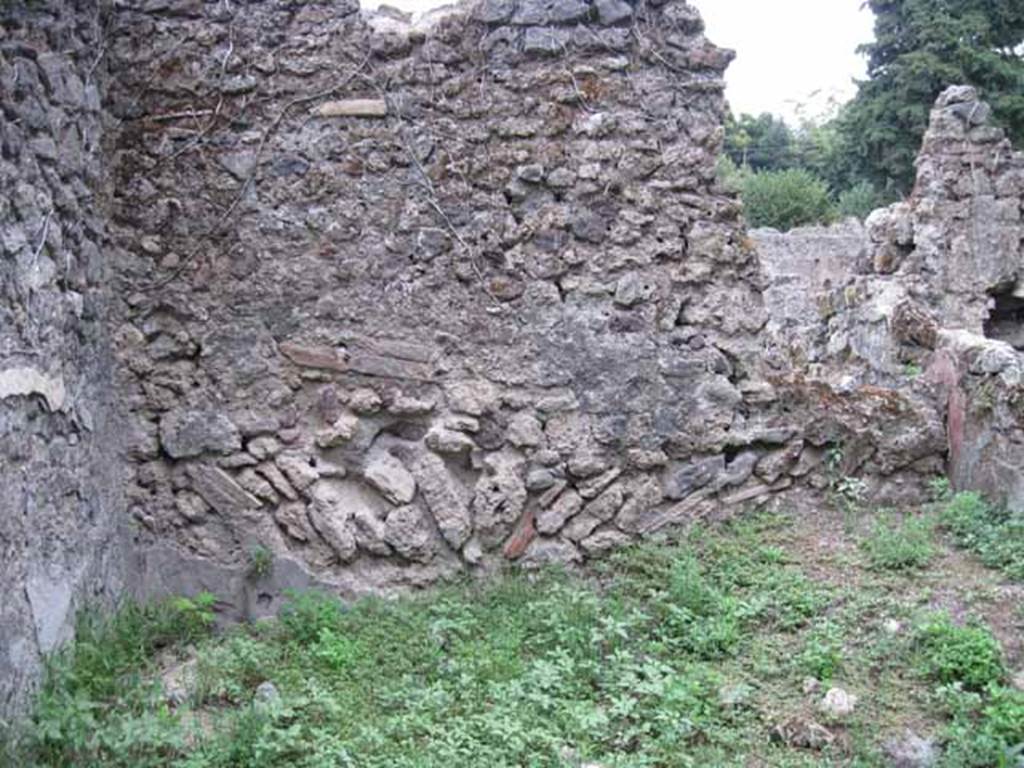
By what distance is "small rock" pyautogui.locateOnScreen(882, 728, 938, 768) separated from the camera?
10.5ft

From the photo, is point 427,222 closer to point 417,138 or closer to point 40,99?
point 417,138

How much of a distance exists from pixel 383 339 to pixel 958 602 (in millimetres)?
2549

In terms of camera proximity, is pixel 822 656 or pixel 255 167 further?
pixel 255 167

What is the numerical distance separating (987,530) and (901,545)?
0.43 metres

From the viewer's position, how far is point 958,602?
3885 millimetres

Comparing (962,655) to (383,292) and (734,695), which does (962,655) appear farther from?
(383,292)

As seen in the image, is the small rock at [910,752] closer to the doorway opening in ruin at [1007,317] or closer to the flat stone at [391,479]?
the flat stone at [391,479]

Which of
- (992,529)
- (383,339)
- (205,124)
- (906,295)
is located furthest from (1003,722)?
(906,295)

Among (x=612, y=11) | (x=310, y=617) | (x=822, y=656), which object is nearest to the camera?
(x=822, y=656)

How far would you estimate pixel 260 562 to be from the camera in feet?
14.6

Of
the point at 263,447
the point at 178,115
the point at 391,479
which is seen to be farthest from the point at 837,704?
the point at 178,115

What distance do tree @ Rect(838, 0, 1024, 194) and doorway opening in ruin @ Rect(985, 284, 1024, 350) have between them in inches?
487

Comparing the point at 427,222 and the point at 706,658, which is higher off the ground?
the point at 427,222

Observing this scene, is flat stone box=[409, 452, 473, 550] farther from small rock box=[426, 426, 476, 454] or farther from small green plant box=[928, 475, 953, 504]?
small green plant box=[928, 475, 953, 504]
